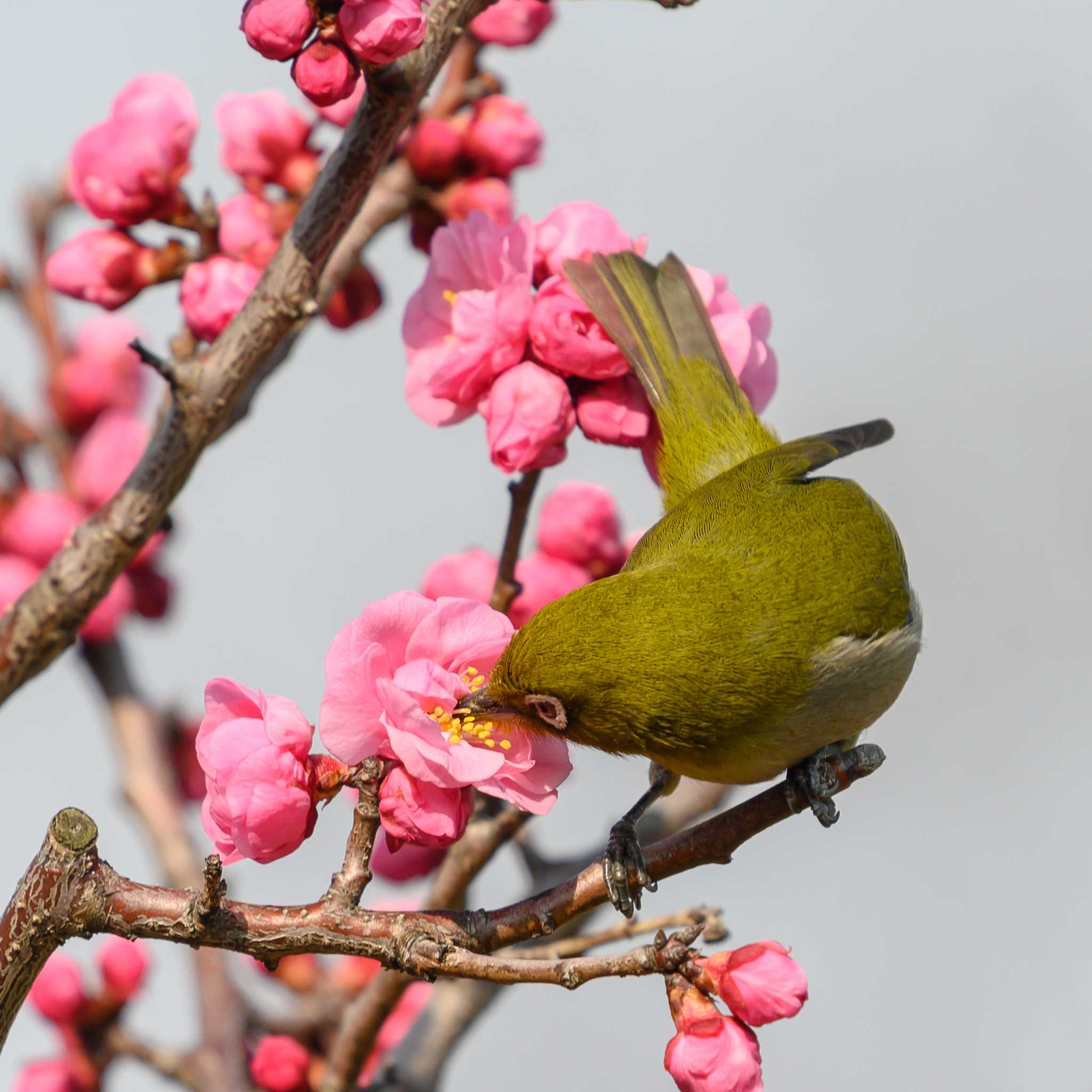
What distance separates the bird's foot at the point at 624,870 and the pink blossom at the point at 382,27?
1.30 metres

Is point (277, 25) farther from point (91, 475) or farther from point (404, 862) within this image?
point (404, 862)

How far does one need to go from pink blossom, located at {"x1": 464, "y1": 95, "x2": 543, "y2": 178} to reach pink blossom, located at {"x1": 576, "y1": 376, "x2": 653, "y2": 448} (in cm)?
63

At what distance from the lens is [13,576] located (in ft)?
11.1

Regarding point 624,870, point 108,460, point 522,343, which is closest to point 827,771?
point 624,870

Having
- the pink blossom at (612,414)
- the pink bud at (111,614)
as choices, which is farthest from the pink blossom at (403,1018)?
the pink blossom at (612,414)

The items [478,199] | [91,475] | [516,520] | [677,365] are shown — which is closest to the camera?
[516,520]

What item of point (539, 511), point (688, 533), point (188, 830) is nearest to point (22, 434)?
point (188, 830)

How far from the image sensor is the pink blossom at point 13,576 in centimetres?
337

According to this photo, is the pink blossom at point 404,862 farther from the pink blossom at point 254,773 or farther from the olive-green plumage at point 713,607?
the pink blossom at point 254,773

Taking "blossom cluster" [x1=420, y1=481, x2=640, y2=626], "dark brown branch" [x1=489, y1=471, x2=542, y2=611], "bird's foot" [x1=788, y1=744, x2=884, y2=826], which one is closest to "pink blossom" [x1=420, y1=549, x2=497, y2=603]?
"blossom cluster" [x1=420, y1=481, x2=640, y2=626]

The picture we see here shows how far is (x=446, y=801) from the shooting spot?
192 centimetres

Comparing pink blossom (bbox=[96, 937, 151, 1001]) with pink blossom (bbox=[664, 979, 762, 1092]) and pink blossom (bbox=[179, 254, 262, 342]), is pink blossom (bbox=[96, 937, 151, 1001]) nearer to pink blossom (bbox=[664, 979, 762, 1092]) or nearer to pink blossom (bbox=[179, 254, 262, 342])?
pink blossom (bbox=[179, 254, 262, 342])

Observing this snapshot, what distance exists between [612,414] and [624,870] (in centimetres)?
92

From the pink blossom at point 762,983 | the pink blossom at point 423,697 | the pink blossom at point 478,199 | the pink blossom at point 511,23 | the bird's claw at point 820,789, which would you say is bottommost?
the pink blossom at point 762,983
